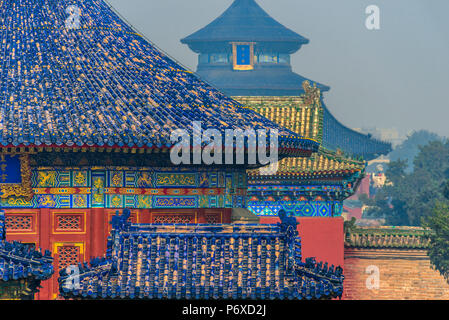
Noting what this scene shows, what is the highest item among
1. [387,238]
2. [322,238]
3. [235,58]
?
[235,58]

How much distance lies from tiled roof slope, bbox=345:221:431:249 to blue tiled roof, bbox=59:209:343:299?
19414 millimetres


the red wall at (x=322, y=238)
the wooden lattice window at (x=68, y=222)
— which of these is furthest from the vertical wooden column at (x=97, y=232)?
the red wall at (x=322, y=238)

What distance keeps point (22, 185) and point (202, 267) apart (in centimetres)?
644

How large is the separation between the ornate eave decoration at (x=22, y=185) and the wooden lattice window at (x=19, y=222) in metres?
0.50

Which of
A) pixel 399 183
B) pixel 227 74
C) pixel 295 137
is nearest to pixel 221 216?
pixel 295 137

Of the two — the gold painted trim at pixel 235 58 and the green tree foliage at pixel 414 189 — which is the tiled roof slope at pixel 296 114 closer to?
the green tree foliage at pixel 414 189

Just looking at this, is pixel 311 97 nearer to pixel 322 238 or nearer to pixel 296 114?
pixel 296 114

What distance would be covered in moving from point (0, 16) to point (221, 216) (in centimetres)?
739

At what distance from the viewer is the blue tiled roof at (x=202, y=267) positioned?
67.3 ft

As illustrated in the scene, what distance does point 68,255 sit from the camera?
86.2 feet

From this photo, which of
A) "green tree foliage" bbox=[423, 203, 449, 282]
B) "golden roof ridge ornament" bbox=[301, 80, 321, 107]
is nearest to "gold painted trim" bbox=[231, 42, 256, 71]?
"green tree foliage" bbox=[423, 203, 449, 282]

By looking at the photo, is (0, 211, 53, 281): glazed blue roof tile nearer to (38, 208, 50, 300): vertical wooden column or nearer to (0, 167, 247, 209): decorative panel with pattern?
(38, 208, 50, 300): vertical wooden column

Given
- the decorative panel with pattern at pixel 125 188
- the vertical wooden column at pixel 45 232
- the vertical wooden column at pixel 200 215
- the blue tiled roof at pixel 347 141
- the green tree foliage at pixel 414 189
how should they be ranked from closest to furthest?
the vertical wooden column at pixel 45 232, the decorative panel with pattern at pixel 125 188, the vertical wooden column at pixel 200 215, the blue tiled roof at pixel 347 141, the green tree foliage at pixel 414 189

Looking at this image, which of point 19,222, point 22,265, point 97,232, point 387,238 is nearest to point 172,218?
point 97,232
